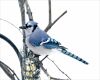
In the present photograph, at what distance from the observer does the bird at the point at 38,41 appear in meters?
0.78

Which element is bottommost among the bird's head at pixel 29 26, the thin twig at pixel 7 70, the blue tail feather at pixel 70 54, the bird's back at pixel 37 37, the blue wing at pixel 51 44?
the thin twig at pixel 7 70

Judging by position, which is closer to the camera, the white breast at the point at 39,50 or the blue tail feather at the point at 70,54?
the blue tail feather at the point at 70,54

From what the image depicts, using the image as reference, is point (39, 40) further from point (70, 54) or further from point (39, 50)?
point (70, 54)

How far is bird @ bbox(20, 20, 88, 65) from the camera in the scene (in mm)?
777

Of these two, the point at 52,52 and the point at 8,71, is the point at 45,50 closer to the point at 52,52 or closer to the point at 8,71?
the point at 52,52

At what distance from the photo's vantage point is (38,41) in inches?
32.8

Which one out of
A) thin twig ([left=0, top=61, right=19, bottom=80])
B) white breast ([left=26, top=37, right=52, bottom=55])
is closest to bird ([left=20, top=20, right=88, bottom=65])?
white breast ([left=26, top=37, right=52, bottom=55])

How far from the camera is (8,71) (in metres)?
0.91

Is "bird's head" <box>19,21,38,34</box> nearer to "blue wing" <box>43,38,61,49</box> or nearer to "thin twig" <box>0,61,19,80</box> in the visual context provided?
"blue wing" <box>43,38,61,49</box>

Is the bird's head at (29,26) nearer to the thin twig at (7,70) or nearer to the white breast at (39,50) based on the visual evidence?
the white breast at (39,50)

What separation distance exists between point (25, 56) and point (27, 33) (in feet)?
0.22

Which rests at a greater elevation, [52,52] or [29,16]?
[29,16]

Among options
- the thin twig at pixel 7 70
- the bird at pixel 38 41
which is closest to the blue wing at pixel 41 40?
the bird at pixel 38 41

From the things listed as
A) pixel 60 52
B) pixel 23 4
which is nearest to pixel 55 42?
pixel 60 52
